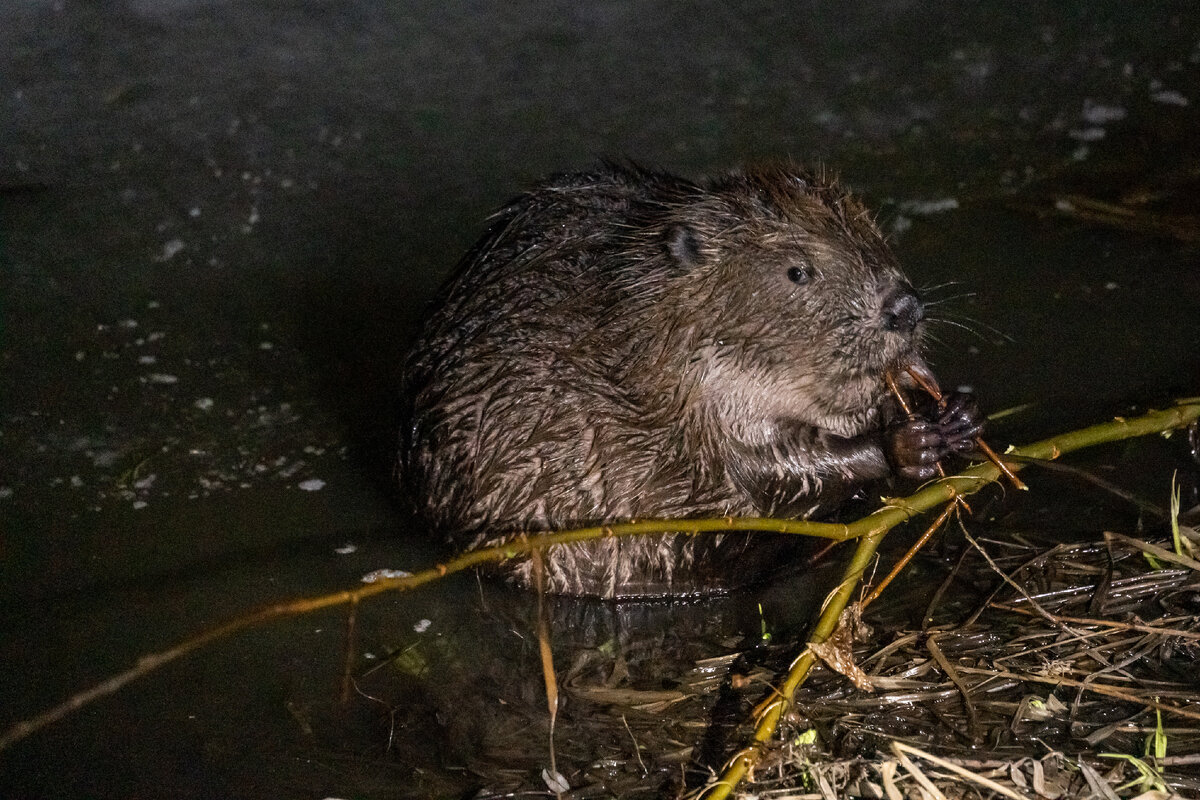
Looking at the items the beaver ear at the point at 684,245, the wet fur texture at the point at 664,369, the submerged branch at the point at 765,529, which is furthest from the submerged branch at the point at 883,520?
the beaver ear at the point at 684,245

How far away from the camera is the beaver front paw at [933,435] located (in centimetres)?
313

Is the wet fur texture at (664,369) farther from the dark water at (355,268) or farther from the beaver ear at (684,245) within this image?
the dark water at (355,268)

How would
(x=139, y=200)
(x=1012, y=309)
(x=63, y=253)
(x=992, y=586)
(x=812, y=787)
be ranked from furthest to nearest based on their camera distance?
(x=139, y=200)
(x=63, y=253)
(x=1012, y=309)
(x=992, y=586)
(x=812, y=787)

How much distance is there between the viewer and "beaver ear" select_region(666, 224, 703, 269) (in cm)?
306

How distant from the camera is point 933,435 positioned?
10.3ft

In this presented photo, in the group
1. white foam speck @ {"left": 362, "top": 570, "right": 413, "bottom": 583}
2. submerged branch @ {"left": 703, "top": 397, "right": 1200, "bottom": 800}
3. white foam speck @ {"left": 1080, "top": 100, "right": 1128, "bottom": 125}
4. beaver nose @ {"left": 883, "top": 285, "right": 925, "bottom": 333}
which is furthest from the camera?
white foam speck @ {"left": 1080, "top": 100, "right": 1128, "bottom": 125}

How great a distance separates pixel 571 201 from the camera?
3316 millimetres

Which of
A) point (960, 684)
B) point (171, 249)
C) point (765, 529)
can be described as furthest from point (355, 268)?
point (960, 684)

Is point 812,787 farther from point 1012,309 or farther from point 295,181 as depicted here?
point 295,181

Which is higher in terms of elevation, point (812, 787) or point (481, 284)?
point (481, 284)

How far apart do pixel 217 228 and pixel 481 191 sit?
1.07 meters

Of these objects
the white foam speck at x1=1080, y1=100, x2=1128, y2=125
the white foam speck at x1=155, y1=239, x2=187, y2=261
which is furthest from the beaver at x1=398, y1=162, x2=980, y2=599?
the white foam speck at x1=1080, y1=100, x2=1128, y2=125

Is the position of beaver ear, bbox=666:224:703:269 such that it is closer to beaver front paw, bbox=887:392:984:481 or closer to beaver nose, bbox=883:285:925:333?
beaver nose, bbox=883:285:925:333

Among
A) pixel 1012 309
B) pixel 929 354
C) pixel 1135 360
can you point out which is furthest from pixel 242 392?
pixel 1135 360
